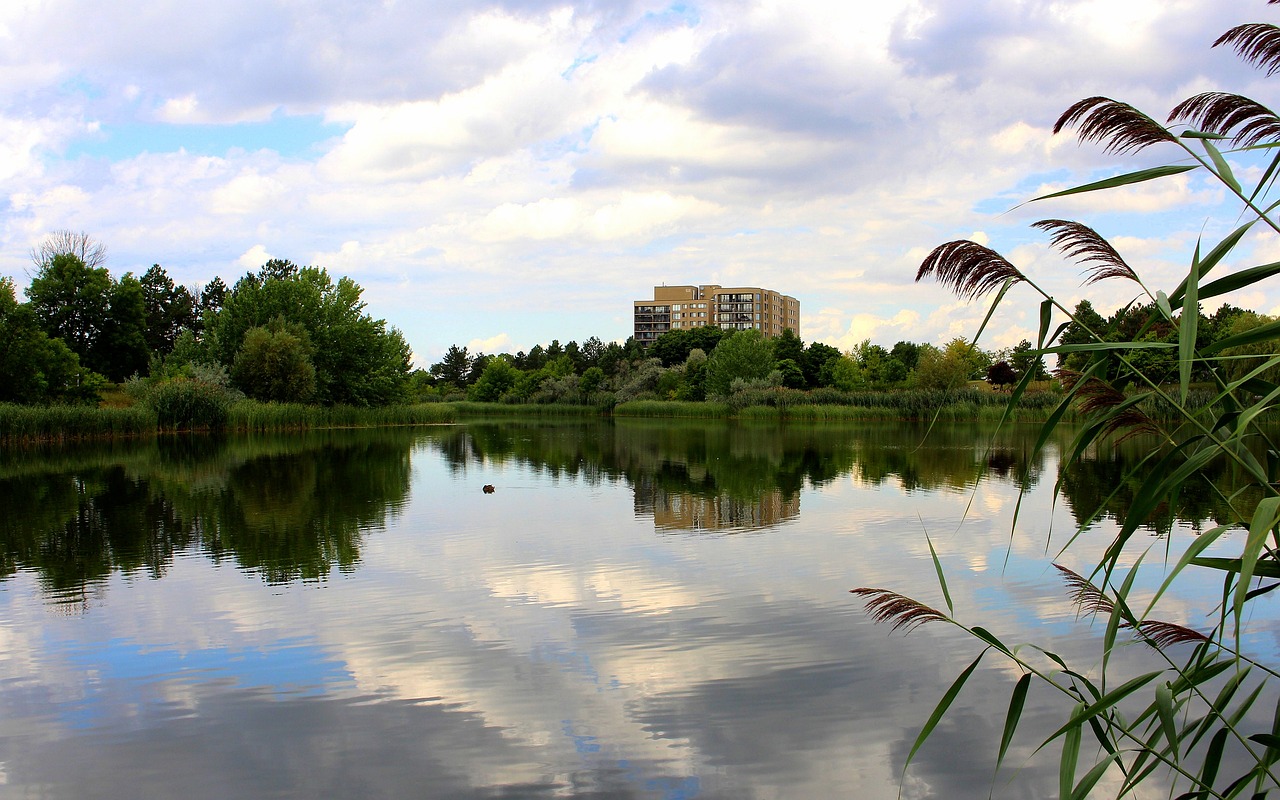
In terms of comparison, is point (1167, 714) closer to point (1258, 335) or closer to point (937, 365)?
point (1258, 335)

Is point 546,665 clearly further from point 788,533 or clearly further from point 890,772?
point 788,533

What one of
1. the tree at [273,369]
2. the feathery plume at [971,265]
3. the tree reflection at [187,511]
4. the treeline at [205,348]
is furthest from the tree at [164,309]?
the feathery plume at [971,265]

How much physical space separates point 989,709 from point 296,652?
4.49 metres

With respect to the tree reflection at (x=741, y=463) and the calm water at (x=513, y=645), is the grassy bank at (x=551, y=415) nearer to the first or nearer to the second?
the tree reflection at (x=741, y=463)

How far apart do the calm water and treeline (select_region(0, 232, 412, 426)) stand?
26128 mm

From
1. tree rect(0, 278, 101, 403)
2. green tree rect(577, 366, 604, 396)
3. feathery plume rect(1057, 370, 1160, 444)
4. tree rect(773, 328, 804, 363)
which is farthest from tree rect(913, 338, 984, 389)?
feathery plume rect(1057, 370, 1160, 444)

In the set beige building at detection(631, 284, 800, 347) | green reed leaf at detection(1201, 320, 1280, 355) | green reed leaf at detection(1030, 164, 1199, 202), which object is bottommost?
green reed leaf at detection(1201, 320, 1280, 355)

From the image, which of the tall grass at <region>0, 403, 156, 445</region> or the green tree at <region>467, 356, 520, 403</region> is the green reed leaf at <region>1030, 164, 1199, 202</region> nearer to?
the tall grass at <region>0, 403, 156, 445</region>

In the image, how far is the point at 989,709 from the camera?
5.13 m

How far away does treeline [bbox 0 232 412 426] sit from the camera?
1420 inches

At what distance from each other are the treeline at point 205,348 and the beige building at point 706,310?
97316 mm

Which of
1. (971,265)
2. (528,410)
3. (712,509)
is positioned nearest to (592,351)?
(528,410)

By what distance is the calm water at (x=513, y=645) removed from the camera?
4426 mm

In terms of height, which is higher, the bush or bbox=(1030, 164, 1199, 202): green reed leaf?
bbox=(1030, 164, 1199, 202): green reed leaf
